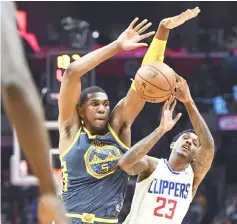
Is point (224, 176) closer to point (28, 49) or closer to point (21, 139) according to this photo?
point (28, 49)

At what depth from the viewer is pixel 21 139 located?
170 cm

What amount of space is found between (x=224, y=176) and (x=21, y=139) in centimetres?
1173

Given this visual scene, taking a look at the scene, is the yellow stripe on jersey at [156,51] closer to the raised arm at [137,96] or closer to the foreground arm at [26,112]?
the raised arm at [137,96]

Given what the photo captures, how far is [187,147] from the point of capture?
5.25 m

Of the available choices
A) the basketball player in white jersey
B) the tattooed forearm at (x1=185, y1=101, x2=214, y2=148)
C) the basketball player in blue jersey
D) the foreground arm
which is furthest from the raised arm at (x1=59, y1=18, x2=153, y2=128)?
the foreground arm

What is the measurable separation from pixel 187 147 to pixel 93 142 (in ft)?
3.42

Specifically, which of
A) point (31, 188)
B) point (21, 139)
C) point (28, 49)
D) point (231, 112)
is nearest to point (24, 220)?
point (31, 188)

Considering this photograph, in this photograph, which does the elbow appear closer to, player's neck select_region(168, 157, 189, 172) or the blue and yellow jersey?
the blue and yellow jersey

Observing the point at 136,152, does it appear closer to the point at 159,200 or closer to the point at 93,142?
the point at 93,142

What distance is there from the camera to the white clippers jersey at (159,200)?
498 centimetres

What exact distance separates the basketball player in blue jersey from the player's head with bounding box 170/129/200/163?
78cm

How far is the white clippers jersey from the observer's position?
196 inches

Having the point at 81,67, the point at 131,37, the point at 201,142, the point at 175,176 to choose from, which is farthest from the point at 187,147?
the point at 81,67

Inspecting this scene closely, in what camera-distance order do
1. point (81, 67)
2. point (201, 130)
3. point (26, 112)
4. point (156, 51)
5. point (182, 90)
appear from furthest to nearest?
1. point (201, 130)
2. point (182, 90)
3. point (156, 51)
4. point (81, 67)
5. point (26, 112)
